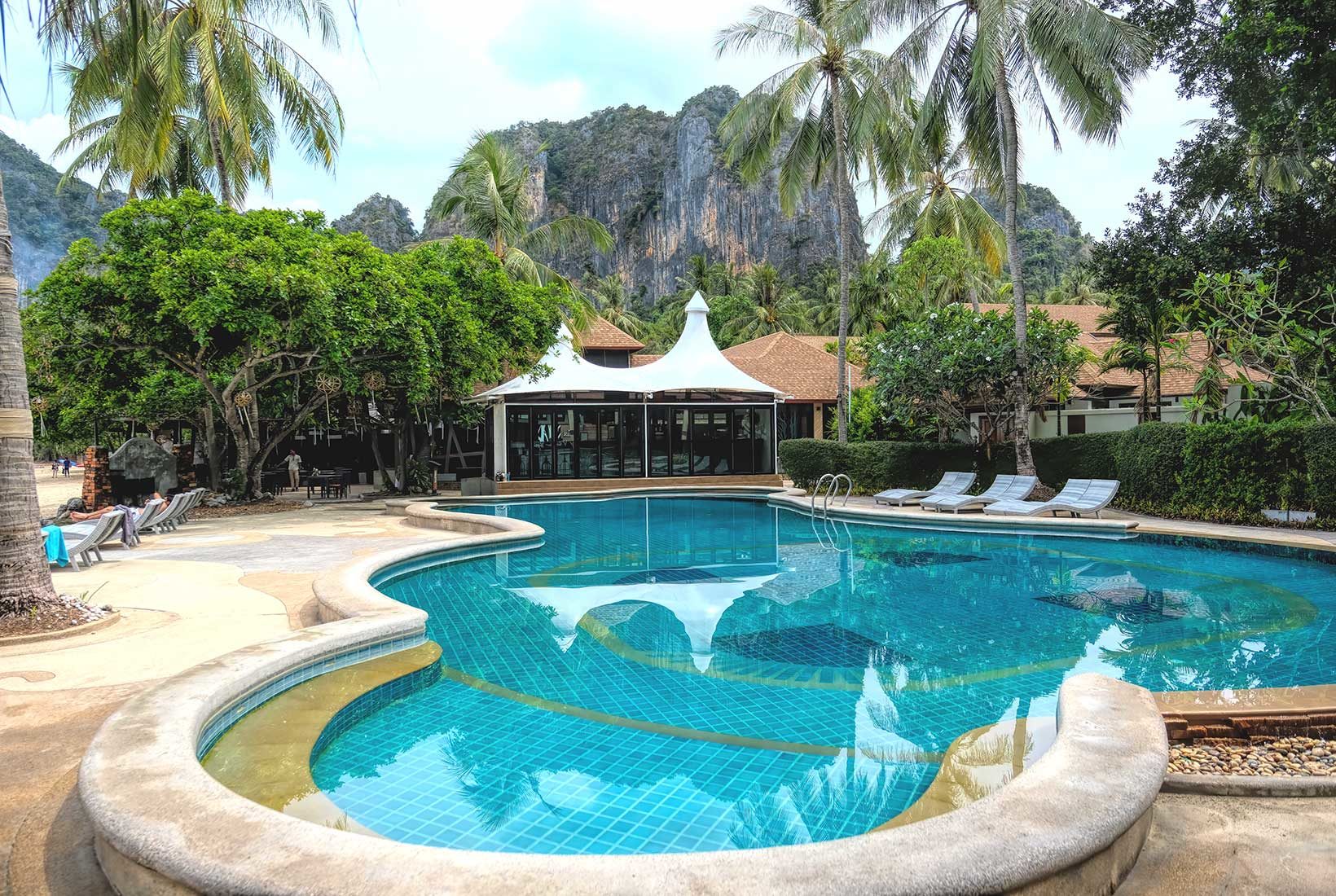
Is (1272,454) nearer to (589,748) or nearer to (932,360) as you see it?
(932,360)

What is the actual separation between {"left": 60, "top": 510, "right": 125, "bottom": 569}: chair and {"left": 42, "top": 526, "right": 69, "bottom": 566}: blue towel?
0.16 feet

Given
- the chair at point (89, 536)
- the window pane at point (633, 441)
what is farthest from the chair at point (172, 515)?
the window pane at point (633, 441)

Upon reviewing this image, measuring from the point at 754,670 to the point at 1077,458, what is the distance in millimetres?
11581

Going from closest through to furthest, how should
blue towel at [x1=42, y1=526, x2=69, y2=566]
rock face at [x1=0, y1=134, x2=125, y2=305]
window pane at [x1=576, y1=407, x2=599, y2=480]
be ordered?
1. blue towel at [x1=42, y1=526, x2=69, y2=566]
2. window pane at [x1=576, y1=407, x2=599, y2=480]
3. rock face at [x1=0, y1=134, x2=125, y2=305]

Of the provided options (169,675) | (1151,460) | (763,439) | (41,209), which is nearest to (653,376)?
(763,439)

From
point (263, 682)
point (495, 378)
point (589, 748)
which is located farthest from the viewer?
point (495, 378)

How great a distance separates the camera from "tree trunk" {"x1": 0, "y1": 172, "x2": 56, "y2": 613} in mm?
5398

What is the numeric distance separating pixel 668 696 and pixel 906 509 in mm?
10370

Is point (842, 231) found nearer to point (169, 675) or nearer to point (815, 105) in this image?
A: point (815, 105)

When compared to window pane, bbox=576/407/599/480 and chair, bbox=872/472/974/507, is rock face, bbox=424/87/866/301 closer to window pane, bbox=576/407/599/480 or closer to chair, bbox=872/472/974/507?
window pane, bbox=576/407/599/480

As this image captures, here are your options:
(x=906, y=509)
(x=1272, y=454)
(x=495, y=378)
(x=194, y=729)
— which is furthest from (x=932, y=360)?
(x=194, y=729)

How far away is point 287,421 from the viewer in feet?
54.5

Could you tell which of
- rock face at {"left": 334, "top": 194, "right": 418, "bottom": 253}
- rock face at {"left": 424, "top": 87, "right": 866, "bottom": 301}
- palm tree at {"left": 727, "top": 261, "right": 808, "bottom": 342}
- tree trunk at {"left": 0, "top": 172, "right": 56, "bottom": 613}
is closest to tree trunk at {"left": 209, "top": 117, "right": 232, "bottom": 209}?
tree trunk at {"left": 0, "top": 172, "right": 56, "bottom": 613}

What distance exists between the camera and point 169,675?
466cm
